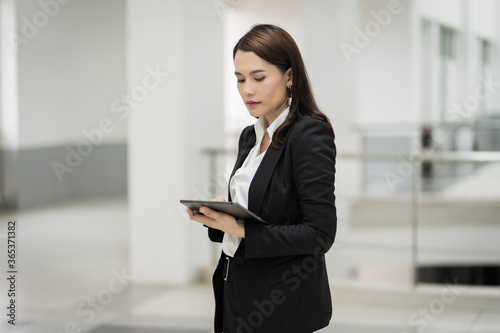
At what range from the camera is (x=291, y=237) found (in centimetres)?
158

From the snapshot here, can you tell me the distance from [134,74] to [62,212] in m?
4.59

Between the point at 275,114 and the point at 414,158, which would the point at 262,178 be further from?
the point at 414,158

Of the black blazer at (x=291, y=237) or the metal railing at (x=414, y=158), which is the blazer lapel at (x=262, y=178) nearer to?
the black blazer at (x=291, y=237)

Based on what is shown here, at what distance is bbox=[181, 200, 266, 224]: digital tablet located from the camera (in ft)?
5.01

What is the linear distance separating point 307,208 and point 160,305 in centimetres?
351

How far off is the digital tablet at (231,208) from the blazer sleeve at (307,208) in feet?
0.08

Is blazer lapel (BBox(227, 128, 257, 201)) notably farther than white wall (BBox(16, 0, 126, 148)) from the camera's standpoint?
No

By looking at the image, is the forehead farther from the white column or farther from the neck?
the white column

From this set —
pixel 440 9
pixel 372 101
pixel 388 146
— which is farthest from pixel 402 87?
pixel 440 9

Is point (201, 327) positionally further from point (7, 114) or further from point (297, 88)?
point (7, 114)

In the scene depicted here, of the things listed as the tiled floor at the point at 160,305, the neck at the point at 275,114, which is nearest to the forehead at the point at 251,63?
the neck at the point at 275,114

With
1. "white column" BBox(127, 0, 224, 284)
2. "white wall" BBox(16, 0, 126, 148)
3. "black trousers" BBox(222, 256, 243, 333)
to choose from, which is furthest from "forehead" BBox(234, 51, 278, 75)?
"white wall" BBox(16, 0, 126, 148)

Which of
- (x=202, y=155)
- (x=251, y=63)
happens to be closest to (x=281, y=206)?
(x=251, y=63)

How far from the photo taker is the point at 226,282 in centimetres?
176
